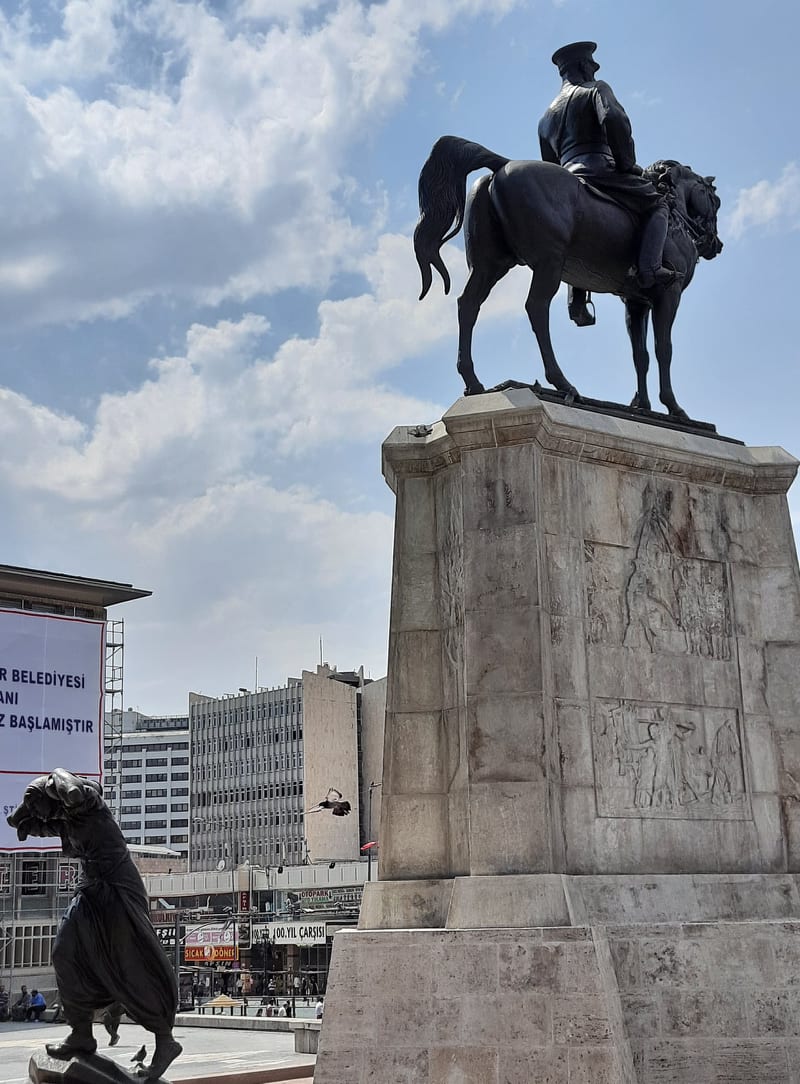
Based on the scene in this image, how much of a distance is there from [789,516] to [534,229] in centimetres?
395

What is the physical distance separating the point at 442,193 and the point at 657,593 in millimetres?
4634

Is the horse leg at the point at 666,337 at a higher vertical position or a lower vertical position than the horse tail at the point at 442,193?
lower

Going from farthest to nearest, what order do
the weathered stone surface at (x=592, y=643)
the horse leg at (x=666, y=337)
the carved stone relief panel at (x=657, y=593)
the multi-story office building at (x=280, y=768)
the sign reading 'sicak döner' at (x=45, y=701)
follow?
the multi-story office building at (x=280, y=768) < the sign reading 'sicak döner' at (x=45, y=701) < the horse leg at (x=666, y=337) < the carved stone relief panel at (x=657, y=593) < the weathered stone surface at (x=592, y=643)

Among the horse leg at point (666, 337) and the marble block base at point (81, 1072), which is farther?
the horse leg at point (666, 337)

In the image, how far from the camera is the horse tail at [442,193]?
43.0ft

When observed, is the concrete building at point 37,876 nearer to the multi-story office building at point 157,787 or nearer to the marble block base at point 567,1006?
the marble block base at point 567,1006

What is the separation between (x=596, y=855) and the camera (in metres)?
11.1

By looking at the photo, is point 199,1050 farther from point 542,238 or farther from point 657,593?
point 542,238

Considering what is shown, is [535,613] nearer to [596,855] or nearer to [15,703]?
[596,855]

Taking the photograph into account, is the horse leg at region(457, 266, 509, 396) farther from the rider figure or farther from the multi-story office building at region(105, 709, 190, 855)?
the multi-story office building at region(105, 709, 190, 855)

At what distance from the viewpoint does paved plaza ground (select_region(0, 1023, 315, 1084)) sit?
1677 centimetres

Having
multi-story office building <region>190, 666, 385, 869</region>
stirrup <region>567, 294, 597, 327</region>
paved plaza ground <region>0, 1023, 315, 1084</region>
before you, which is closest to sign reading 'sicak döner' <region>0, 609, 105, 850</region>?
paved plaza ground <region>0, 1023, 315, 1084</region>

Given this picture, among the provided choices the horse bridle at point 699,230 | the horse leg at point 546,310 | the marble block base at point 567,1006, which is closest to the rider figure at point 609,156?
the horse bridle at point 699,230

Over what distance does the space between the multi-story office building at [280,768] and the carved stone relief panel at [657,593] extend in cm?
10270
